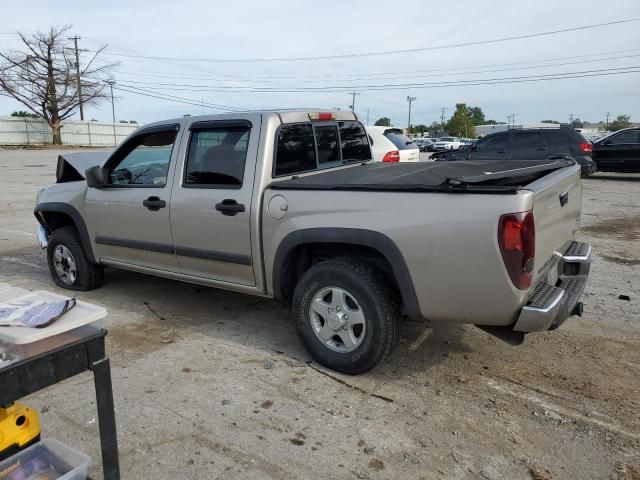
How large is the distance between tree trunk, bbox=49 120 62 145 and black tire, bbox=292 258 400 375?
Answer: 56.5 meters

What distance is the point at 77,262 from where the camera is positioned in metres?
5.36

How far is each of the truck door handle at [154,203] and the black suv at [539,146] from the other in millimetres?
11018

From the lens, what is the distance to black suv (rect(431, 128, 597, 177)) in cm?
1427

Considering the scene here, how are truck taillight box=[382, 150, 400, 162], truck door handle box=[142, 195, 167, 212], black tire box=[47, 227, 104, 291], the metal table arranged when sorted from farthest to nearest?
1. truck taillight box=[382, 150, 400, 162]
2. black tire box=[47, 227, 104, 291]
3. truck door handle box=[142, 195, 167, 212]
4. the metal table

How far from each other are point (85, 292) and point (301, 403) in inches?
129

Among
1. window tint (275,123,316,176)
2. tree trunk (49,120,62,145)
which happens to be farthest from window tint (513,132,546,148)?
tree trunk (49,120,62,145)

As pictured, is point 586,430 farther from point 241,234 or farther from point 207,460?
point 241,234

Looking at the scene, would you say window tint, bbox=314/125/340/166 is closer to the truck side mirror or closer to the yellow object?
the truck side mirror

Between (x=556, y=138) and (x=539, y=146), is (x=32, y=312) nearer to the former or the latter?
(x=539, y=146)

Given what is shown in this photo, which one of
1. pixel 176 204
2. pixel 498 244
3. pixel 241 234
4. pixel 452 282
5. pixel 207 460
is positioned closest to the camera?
pixel 207 460

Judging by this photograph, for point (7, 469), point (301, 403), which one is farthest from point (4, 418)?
point (301, 403)

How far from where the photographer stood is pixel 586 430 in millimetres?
2904

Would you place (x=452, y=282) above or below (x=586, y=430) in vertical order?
above

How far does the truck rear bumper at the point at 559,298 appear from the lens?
2.97 m
